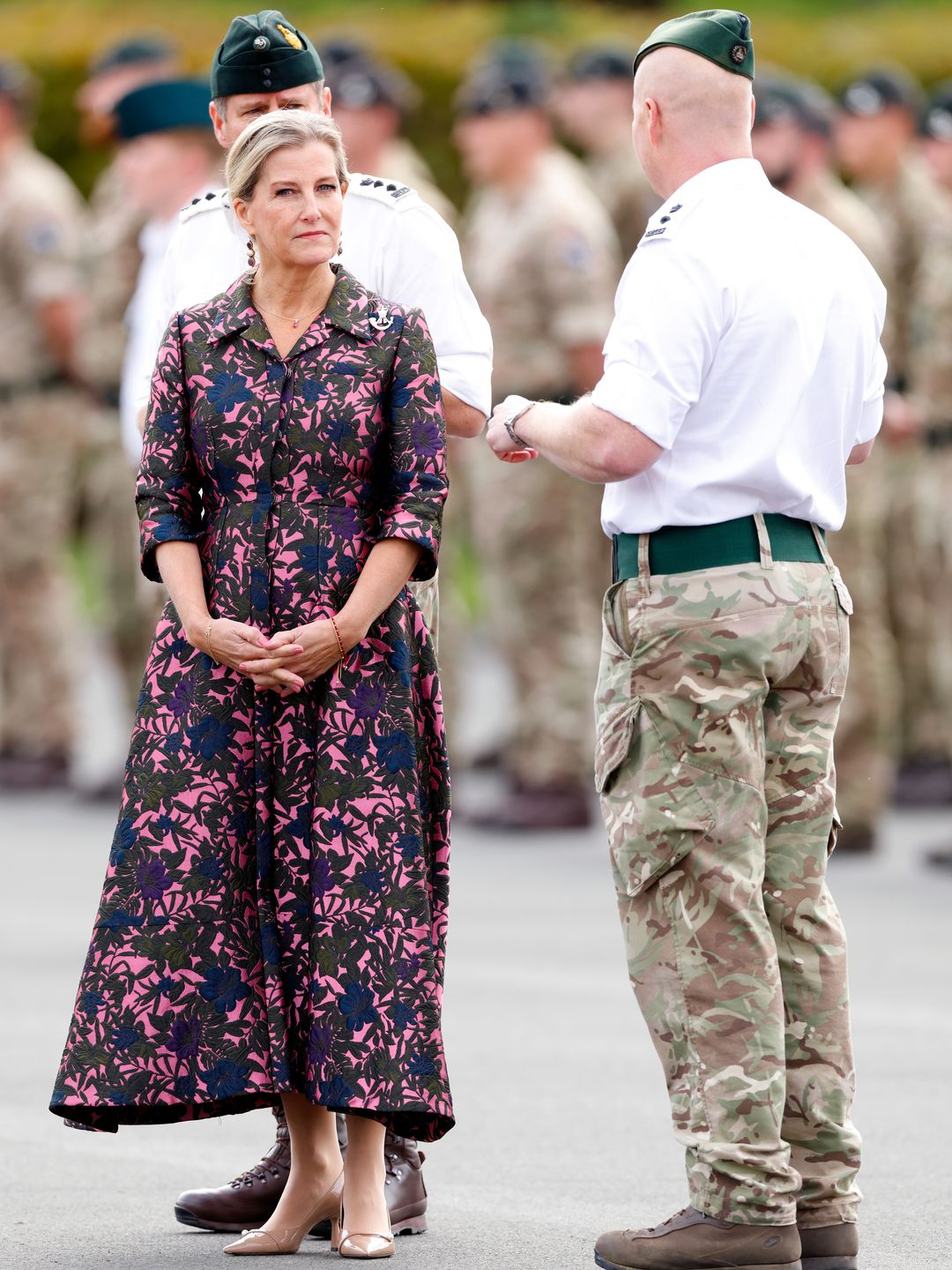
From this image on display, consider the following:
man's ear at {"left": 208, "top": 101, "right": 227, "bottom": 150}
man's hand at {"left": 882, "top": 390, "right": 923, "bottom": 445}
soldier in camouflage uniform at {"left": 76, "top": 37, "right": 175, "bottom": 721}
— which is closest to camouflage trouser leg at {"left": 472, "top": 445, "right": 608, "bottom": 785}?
man's hand at {"left": 882, "top": 390, "right": 923, "bottom": 445}

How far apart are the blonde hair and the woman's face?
0.01 meters

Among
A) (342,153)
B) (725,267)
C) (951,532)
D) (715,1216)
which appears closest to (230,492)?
(342,153)

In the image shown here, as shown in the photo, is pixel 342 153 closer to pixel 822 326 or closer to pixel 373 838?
pixel 822 326

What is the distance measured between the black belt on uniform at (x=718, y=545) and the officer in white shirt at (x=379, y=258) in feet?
2.11

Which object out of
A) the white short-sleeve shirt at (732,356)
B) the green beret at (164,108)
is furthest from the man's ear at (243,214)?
the green beret at (164,108)

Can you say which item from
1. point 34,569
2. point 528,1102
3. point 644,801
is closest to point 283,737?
point 644,801

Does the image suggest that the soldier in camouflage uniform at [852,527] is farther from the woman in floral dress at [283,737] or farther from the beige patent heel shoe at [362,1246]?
the beige patent heel shoe at [362,1246]

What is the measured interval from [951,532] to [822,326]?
17.0ft

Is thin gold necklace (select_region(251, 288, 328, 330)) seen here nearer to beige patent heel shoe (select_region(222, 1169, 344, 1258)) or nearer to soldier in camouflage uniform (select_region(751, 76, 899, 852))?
beige patent heel shoe (select_region(222, 1169, 344, 1258))

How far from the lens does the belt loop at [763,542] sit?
4.18 m

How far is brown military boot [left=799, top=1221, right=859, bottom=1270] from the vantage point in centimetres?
429

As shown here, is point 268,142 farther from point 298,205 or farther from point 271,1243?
point 271,1243

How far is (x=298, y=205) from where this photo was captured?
4355mm

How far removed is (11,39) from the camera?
19.8m
